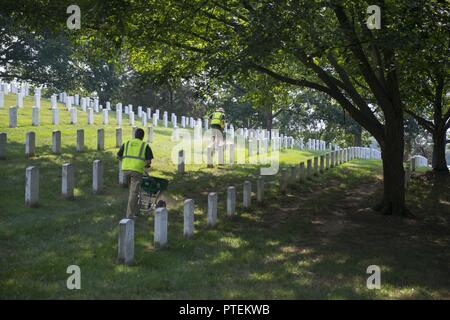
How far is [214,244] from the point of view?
448 inches

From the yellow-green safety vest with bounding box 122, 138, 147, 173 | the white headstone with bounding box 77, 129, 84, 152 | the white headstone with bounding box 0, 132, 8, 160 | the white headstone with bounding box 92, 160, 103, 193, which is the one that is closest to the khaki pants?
Result: the yellow-green safety vest with bounding box 122, 138, 147, 173

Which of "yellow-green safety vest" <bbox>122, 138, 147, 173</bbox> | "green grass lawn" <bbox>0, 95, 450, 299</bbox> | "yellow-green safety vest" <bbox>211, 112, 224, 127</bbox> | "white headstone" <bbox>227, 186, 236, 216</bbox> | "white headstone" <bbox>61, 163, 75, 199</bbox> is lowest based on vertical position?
"green grass lawn" <bbox>0, 95, 450, 299</bbox>

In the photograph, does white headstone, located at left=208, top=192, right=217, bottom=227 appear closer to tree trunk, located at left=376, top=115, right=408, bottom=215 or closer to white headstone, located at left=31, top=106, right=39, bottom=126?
tree trunk, located at left=376, top=115, right=408, bottom=215

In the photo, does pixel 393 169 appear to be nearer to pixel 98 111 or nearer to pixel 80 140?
pixel 80 140

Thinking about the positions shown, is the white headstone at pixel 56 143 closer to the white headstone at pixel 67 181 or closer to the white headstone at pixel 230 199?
the white headstone at pixel 67 181

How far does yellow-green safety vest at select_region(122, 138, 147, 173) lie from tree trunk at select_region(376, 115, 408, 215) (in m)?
7.47

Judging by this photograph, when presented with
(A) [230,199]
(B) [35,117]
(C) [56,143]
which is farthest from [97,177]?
(B) [35,117]

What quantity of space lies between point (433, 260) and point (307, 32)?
18.3 ft

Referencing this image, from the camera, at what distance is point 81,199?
46.6 feet

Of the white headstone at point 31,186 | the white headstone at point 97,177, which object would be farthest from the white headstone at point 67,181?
the white headstone at point 31,186

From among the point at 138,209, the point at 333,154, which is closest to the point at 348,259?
the point at 138,209

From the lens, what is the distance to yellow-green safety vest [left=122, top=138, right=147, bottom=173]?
12445mm

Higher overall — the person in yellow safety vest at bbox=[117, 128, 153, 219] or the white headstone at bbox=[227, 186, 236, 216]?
the person in yellow safety vest at bbox=[117, 128, 153, 219]
